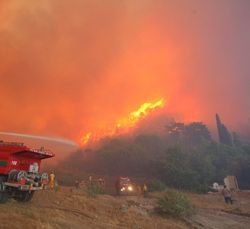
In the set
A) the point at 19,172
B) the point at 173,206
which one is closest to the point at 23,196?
the point at 19,172

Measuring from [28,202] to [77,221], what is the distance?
4.14 meters

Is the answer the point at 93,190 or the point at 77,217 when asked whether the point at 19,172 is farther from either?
the point at 93,190

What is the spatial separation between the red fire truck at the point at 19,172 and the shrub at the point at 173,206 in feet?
21.6

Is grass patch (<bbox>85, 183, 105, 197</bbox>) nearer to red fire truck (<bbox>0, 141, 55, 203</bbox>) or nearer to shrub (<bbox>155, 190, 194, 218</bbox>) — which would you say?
shrub (<bbox>155, 190, 194, 218</bbox>)

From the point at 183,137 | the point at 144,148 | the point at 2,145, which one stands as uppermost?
the point at 183,137

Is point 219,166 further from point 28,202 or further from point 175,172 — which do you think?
point 28,202

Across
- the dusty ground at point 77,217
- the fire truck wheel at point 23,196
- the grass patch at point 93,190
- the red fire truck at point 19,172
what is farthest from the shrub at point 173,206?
the fire truck wheel at point 23,196

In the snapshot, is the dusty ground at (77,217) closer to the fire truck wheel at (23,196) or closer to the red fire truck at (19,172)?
the fire truck wheel at (23,196)

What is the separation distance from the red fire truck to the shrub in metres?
6.58

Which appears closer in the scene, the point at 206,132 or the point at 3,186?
the point at 3,186

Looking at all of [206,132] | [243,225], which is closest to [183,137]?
[206,132]

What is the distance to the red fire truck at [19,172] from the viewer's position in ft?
47.1

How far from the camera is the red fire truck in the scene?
14.4 m

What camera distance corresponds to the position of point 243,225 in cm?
1866
